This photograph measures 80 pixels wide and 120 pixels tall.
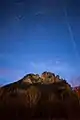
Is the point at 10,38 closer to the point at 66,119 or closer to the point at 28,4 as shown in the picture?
the point at 28,4

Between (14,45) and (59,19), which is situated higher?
(59,19)

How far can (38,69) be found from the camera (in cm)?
421

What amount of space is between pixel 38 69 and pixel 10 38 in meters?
0.52

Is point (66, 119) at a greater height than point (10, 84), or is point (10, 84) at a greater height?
point (10, 84)

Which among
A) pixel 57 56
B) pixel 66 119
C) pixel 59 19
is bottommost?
pixel 66 119

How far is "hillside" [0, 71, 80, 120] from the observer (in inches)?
153

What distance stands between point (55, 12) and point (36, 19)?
0.25 metres

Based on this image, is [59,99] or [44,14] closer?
[59,99]

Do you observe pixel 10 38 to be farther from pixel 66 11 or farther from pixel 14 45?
pixel 66 11

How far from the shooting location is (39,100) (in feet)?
13.0

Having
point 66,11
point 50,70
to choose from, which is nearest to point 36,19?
point 66,11

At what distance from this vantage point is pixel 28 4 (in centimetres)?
430

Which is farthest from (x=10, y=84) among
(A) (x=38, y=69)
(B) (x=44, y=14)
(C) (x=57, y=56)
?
(B) (x=44, y=14)

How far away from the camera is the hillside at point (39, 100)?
3.90m
